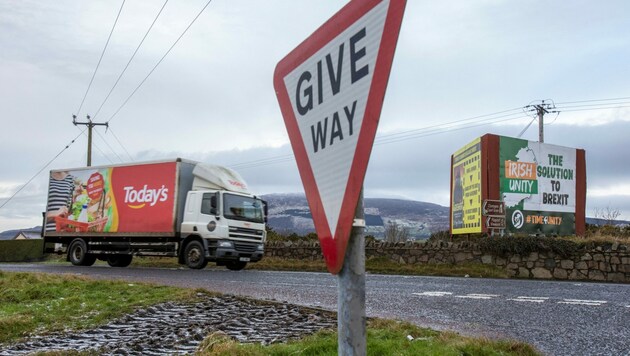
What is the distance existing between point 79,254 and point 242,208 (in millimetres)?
7546

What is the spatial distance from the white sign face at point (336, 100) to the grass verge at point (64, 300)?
4.83 metres

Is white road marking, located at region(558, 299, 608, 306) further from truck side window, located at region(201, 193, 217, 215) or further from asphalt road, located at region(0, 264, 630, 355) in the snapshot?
truck side window, located at region(201, 193, 217, 215)

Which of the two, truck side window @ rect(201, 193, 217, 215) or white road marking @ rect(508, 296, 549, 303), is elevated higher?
truck side window @ rect(201, 193, 217, 215)

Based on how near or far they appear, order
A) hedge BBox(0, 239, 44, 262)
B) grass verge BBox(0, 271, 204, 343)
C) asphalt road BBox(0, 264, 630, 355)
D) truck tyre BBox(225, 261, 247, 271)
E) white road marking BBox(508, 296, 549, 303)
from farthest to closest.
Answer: hedge BBox(0, 239, 44, 262)
truck tyre BBox(225, 261, 247, 271)
white road marking BBox(508, 296, 549, 303)
grass verge BBox(0, 271, 204, 343)
asphalt road BBox(0, 264, 630, 355)

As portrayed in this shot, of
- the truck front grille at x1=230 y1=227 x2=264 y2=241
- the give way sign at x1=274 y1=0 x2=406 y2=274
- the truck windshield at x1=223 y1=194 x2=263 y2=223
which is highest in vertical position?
the truck windshield at x1=223 y1=194 x2=263 y2=223

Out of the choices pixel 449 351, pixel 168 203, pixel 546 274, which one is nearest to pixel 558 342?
pixel 449 351

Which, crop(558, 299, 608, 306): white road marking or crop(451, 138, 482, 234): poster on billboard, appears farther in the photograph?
crop(451, 138, 482, 234): poster on billboard

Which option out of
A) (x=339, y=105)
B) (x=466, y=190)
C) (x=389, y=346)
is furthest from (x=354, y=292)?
(x=466, y=190)

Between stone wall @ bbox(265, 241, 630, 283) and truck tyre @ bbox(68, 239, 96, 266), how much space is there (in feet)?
38.2

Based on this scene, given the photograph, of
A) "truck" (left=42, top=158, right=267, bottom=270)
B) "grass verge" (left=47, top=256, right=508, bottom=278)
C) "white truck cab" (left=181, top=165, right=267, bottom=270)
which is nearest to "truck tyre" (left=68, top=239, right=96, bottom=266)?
"truck" (left=42, top=158, right=267, bottom=270)

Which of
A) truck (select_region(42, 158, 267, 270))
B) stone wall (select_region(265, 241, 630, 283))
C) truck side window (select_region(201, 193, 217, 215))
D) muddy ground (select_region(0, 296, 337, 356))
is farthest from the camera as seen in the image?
truck (select_region(42, 158, 267, 270))

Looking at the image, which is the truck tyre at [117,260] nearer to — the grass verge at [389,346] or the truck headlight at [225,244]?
the truck headlight at [225,244]

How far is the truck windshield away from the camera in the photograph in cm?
1780

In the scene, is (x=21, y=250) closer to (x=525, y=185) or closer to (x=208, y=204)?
(x=208, y=204)
